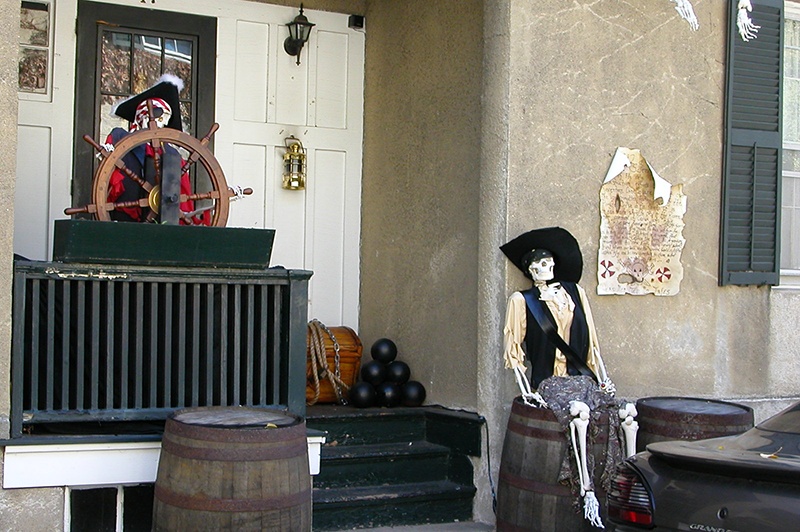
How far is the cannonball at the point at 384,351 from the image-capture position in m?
7.34

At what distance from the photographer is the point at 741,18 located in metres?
7.36

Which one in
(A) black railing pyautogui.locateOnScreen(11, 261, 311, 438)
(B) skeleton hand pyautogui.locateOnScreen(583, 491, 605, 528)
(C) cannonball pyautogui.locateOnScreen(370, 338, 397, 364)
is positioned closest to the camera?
(A) black railing pyautogui.locateOnScreen(11, 261, 311, 438)

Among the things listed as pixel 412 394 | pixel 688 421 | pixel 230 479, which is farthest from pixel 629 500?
pixel 412 394

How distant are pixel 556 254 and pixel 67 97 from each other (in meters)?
3.44

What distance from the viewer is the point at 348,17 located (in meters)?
7.93

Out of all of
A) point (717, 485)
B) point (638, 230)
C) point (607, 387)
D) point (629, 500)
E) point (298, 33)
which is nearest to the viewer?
point (717, 485)

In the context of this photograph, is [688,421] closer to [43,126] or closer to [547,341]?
[547,341]

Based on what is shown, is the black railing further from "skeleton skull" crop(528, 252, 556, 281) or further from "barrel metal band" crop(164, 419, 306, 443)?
"skeleton skull" crop(528, 252, 556, 281)

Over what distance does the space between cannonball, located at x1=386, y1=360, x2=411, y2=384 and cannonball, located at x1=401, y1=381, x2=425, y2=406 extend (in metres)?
0.07

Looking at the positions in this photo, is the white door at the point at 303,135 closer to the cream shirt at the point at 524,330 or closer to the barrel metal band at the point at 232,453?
the cream shirt at the point at 524,330

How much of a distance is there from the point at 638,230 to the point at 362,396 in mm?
2153

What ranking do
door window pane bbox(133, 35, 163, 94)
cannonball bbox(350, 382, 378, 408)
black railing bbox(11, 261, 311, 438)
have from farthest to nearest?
1. door window pane bbox(133, 35, 163, 94)
2. cannonball bbox(350, 382, 378, 408)
3. black railing bbox(11, 261, 311, 438)

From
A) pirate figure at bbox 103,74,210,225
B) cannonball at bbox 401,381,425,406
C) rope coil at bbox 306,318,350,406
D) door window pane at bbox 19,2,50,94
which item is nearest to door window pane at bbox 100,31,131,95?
door window pane at bbox 19,2,50,94

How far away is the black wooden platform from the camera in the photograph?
6.34m
